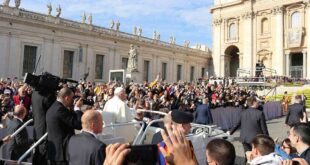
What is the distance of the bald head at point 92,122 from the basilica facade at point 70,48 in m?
24.4

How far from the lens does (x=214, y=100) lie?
1948 cm

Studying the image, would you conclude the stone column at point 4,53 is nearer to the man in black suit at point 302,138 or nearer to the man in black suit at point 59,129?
the man in black suit at point 59,129

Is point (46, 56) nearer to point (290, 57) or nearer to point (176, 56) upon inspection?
point (176, 56)

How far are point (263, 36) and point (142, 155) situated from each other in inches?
1837

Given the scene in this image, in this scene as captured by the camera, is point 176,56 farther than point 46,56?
Yes

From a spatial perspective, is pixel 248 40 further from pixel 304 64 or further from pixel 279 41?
pixel 304 64

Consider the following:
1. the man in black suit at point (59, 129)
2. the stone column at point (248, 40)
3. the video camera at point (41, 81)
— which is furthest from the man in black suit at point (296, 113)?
the stone column at point (248, 40)

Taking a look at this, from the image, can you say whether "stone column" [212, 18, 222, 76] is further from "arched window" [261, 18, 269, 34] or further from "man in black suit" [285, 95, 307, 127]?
"man in black suit" [285, 95, 307, 127]

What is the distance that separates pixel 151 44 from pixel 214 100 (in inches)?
1027

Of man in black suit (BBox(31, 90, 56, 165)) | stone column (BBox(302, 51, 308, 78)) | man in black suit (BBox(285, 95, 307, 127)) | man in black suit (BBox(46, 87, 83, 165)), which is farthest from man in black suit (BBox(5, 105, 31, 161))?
stone column (BBox(302, 51, 308, 78))

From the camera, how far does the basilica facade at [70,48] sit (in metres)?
29.9

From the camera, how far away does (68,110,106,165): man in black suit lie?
133 inches

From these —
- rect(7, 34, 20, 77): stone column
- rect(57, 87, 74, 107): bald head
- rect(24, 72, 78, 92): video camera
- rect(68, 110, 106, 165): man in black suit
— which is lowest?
rect(68, 110, 106, 165): man in black suit

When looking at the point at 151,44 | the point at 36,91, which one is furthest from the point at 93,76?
the point at 36,91
